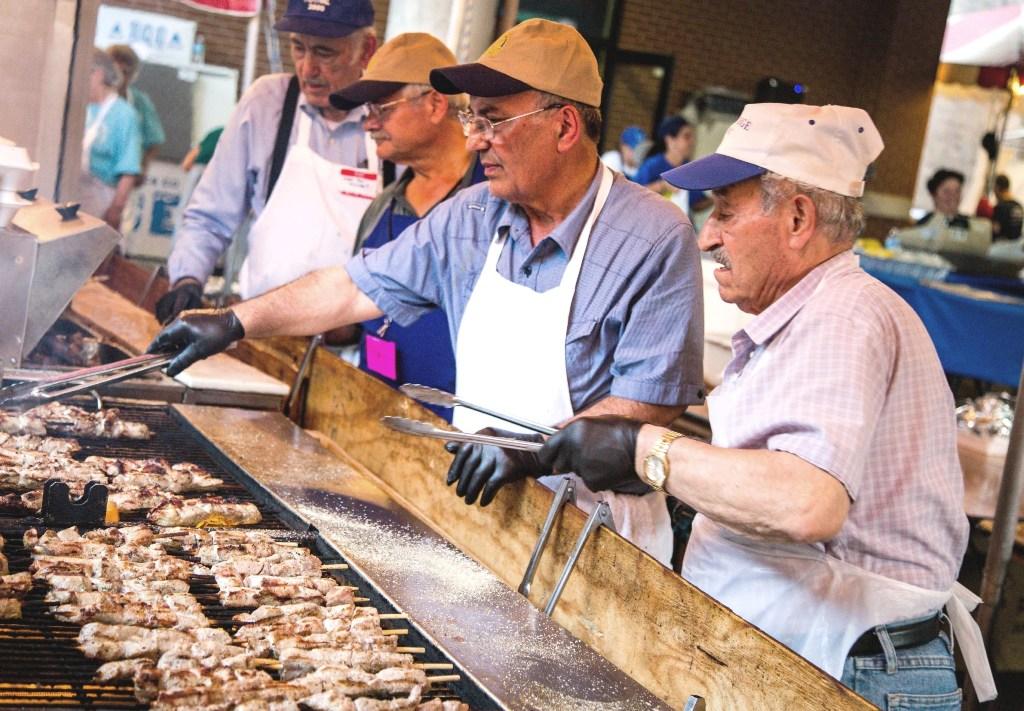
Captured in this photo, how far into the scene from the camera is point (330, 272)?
4.01 metres

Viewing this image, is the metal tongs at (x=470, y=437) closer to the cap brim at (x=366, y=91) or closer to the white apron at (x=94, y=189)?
the cap brim at (x=366, y=91)

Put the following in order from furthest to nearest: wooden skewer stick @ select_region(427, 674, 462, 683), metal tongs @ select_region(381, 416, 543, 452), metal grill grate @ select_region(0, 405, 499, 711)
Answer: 1. metal tongs @ select_region(381, 416, 543, 452)
2. wooden skewer stick @ select_region(427, 674, 462, 683)
3. metal grill grate @ select_region(0, 405, 499, 711)

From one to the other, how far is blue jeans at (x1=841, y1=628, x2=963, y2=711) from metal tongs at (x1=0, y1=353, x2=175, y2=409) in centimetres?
218

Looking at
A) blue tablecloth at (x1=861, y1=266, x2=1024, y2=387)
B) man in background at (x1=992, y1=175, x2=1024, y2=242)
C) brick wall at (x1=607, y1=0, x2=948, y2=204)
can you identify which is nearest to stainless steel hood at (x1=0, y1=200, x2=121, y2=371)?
blue tablecloth at (x1=861, y1=266, x2=1024, y2=387)

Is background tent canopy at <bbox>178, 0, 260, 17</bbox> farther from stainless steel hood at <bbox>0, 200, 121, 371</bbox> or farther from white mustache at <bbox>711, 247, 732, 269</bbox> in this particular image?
white mustache at <bbox>711, 247, 732, 269</bbox>

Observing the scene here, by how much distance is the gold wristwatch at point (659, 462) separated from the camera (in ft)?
8.30

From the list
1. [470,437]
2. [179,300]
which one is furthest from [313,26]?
[470,437]

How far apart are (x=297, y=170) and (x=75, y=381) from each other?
6.14 ft

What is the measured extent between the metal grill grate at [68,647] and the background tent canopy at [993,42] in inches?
406

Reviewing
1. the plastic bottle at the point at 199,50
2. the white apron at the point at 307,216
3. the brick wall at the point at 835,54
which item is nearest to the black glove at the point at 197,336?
the white apron at the point at 307,216

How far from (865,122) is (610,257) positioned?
2.87ft

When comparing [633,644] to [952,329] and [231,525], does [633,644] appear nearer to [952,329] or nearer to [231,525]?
[231,525]

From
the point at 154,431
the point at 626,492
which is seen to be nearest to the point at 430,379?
the point at 154,431

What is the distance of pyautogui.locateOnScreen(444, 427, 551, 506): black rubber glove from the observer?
3.00 metres
